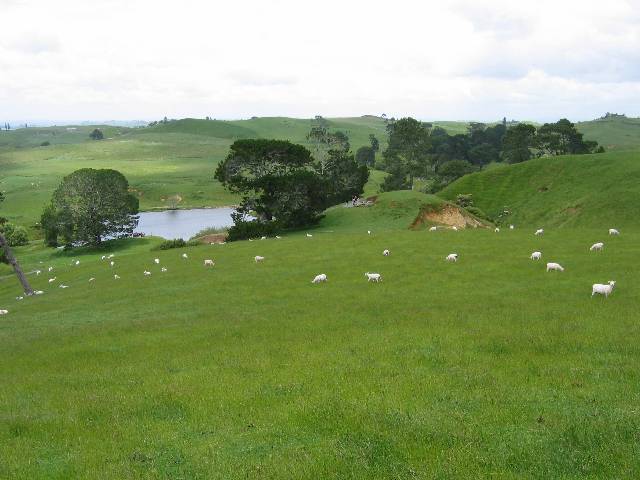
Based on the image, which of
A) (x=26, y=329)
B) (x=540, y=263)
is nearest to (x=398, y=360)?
Result: (x=540, y=263)

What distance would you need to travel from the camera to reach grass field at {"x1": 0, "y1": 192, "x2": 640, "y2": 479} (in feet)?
36.2

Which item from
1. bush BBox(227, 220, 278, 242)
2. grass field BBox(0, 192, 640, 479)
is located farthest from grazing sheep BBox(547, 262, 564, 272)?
bush BBox(227, 220, 278, 242)

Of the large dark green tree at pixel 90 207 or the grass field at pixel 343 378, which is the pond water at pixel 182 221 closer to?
the large dark green tree at pixel 90 207

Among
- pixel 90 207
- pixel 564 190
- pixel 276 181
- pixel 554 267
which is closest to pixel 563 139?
pixel 564 190

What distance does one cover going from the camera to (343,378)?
52.2ft

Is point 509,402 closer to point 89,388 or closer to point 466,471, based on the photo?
point 466,471

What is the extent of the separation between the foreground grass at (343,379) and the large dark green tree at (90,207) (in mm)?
62046

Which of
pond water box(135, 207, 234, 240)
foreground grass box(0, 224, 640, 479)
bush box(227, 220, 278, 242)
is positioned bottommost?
pond water box(135, 207, 234, 240)

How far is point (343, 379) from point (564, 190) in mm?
80837

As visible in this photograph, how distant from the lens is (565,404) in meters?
12.9

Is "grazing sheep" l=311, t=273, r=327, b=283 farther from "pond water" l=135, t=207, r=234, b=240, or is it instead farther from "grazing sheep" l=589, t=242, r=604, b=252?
"pond water" l=135, t=207, r=234, b=240

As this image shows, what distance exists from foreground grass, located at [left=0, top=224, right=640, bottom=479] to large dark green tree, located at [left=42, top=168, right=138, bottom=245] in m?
62.0

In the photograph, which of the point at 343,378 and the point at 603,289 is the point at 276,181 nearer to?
the point at 603,289

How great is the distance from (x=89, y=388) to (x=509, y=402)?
1344cm
